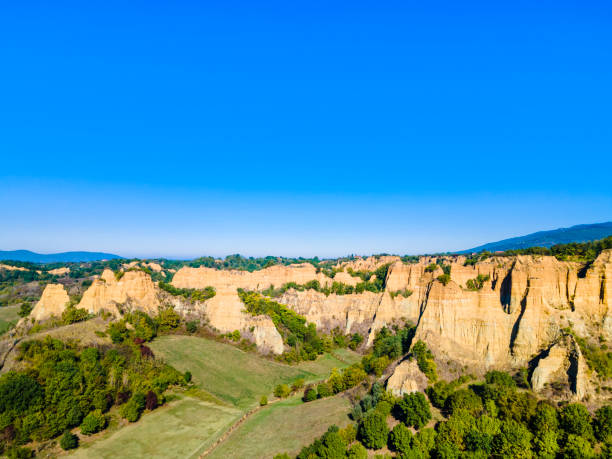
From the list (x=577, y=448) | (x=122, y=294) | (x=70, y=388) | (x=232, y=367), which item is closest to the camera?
(x=577, y=448)

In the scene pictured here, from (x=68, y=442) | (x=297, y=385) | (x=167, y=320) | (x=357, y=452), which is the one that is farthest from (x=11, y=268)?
(x=357, y=452)

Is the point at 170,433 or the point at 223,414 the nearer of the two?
the point at 170,433

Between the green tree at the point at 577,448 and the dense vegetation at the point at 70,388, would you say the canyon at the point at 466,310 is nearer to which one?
the green tree at the point at 577,448

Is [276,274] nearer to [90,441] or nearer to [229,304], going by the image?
[229,304]

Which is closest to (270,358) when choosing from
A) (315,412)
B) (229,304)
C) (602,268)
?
(229,304)

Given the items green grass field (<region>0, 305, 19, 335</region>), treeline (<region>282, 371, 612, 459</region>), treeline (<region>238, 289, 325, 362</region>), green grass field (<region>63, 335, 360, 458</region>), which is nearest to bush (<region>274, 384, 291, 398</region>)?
green grass field (<region>63, 335, 360, 458</region>)

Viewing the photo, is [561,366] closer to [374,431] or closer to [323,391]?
[374,431]
